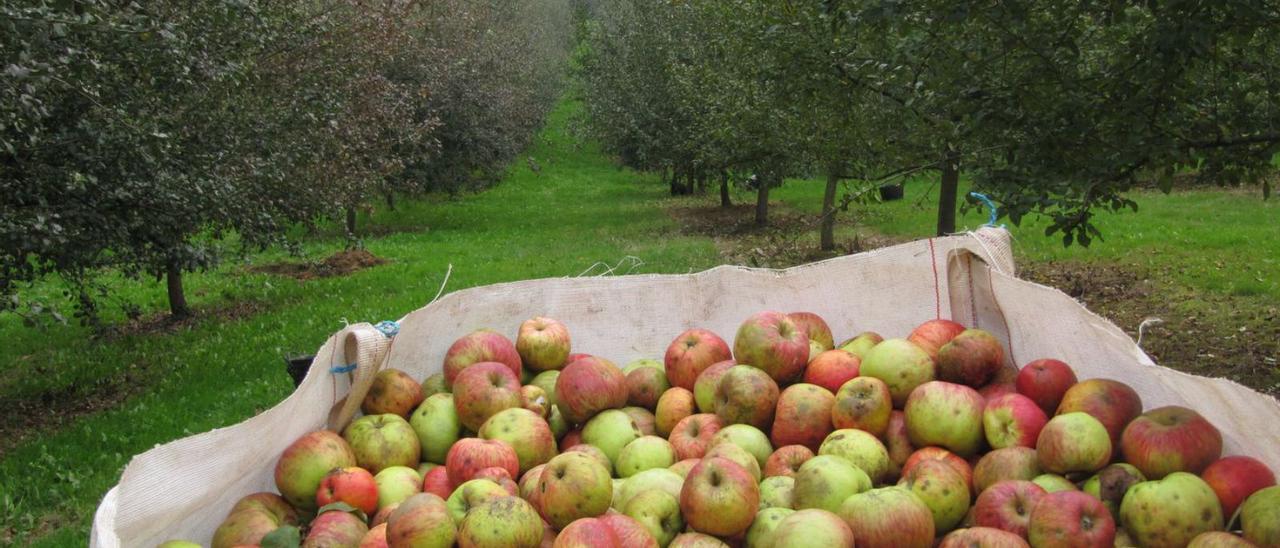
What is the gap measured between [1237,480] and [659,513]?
1.75 m

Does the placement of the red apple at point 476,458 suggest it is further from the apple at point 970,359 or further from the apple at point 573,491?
the apple at point 970,359

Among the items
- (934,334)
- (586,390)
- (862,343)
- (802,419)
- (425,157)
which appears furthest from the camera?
(425,157)

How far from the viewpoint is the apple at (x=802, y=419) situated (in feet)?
13.0

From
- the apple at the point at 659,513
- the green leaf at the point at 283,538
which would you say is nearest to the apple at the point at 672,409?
the apple at the point at 659,513

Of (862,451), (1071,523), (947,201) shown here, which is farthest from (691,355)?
(947,201)

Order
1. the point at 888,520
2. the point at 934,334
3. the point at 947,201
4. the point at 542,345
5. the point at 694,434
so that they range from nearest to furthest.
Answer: the point at 888,520 < the point at 694,434 < the point at 934,334 < the point at 542,345 < the point at 947,201

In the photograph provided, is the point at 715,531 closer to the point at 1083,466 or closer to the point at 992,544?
the point at 992,544

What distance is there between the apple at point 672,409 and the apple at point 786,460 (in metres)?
0.56

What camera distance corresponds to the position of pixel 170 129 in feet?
25.5

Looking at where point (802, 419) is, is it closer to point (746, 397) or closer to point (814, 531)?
point (746, 397)

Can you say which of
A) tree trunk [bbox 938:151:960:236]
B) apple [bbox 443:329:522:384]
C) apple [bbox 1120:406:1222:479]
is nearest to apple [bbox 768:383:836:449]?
apple [bbox 1120:406:1222:479]

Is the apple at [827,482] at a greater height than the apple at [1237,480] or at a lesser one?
lesser

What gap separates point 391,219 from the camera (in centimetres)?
2455

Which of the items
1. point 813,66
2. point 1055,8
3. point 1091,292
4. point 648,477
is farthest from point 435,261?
point 648,477
